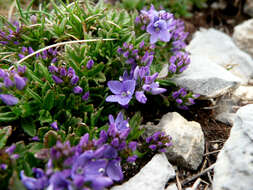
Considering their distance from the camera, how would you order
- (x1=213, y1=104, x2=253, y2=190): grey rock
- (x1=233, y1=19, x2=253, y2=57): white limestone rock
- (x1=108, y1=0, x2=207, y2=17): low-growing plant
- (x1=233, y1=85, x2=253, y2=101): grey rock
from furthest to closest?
1. (x1=108, y1=0, x2=207, y2=17): low-growing plant
2. (x1=233, y1=19, x2=253, y2=57): white limestone rock
3. (x1=233, y1=85, x2=253, y2=101): grey rock
4. (x1=213, y1=104, x2=253, y2=190): grey rock

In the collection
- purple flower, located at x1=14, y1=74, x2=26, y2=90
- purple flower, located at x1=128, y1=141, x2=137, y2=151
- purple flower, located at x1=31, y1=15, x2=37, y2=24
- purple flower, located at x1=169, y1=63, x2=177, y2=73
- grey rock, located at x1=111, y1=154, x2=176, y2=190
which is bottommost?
grey rock, located at x1=111, y1=154, x2=176, y2=190

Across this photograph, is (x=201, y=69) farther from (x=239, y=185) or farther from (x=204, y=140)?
(x=239, y=185)

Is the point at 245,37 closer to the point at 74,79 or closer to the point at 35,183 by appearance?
the point at 74,79

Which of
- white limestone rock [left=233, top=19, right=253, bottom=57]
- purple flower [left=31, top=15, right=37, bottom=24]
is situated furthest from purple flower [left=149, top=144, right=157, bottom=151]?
white limestone rock [left=233, top=19, right=253, bottom=57]

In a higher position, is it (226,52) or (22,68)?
(22,68)

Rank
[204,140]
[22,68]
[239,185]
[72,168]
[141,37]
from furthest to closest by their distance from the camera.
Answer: [141,37] → [204,140] → [22,68] → [239,185] → [72,168]

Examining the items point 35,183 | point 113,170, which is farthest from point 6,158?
point 113,170

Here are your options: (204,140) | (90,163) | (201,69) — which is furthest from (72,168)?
(201,69)

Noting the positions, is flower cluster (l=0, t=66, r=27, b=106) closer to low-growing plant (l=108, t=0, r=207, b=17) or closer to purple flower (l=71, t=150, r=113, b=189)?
purple flower (l=71, t=150, r=113, b=189)

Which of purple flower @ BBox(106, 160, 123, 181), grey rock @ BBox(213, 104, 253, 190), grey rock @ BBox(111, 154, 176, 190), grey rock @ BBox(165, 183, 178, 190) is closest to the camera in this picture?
grey rock @ BBox(213, 104, 253, 190)
